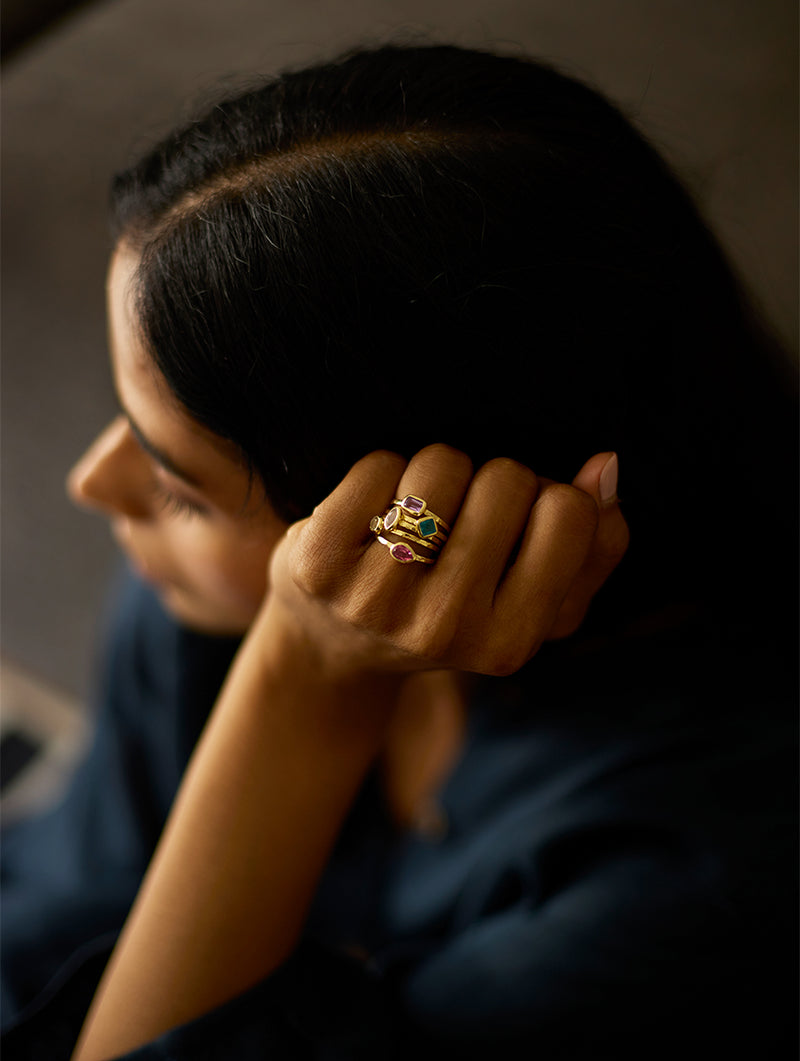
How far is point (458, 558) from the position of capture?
17.4 inches

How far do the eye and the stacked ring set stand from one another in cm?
20

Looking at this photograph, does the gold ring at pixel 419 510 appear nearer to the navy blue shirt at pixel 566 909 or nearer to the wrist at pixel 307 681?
the wrist at pixel 307 681

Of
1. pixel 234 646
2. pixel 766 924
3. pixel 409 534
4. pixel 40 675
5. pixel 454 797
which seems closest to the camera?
pixel 409 534

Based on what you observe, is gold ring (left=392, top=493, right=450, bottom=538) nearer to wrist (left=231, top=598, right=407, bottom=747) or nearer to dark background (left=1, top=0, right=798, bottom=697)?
wrist (left=231, top=598, right=407, bottom=747)

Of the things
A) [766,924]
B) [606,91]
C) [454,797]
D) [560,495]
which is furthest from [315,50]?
[766,924]

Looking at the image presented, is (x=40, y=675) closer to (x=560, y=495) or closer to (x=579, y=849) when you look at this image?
(x=579, y=849)

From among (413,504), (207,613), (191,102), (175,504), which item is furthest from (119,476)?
(191,102)

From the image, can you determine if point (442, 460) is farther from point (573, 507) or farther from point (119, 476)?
point (119, 476)

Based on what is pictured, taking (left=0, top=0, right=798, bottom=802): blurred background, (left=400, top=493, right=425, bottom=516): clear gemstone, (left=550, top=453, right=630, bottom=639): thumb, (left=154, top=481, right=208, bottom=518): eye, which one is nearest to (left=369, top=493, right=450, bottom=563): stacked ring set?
(left=400, top=493, right=425, bottom=516): clear gemstone

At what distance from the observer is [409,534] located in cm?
44

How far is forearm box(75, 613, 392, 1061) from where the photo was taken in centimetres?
56

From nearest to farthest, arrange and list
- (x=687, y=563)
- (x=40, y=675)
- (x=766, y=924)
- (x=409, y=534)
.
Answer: (x=409, y=534) → (x=766, y=924) → (x=687, y=563) → (x=40, y=675)

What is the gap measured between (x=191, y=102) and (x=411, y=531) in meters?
0.63

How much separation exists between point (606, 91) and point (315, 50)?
320 mm
